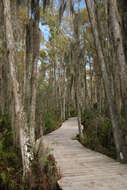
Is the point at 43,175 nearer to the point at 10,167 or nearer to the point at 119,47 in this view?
the point at 10,167

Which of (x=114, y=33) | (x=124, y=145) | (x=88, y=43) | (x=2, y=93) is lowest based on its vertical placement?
(x=124, y=145)

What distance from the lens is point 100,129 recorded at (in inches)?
287

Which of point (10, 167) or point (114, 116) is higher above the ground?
point (114, 116)

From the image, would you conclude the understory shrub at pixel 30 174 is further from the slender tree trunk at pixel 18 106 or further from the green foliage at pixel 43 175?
the slender tree trunk at pixel 18 106

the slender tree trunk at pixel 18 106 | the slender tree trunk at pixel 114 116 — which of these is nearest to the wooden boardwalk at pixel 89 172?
the slender tree trunk at pixel 114 116

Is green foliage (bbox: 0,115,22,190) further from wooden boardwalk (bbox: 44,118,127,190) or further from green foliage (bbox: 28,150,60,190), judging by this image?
wooden boardwalk (bbox: 44,118,127,190)

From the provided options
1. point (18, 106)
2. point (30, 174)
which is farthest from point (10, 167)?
point (18, 106)

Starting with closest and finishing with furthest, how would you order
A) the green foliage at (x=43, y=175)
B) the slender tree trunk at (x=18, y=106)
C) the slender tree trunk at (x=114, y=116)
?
the green foliage at (x=43, y=175), the slender tree trunk at (x=18, y=106), the slender tree trunk at (x=114, y=116)

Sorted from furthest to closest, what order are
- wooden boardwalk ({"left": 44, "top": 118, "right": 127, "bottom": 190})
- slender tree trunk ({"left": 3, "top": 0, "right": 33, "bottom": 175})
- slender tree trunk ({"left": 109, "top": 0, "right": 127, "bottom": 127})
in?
1. slender tree trunk ({"left": 109, "top": 0, "right": 127, "bottom": 127})
2. slender tree trunk ({"left": 3, "top": 0, "right": 33, "bottom": 175})
3. wooden boardwalk ({"left": 44, "top": 118, "right": 127, "bottom": 190})

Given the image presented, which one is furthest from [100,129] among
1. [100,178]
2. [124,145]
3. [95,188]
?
[95,188]

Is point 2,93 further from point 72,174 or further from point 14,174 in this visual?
point 72,174

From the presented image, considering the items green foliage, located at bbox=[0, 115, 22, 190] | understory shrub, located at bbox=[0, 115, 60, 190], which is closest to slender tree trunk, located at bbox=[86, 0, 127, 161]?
understory shrub, located at bbox=[0, 115, 60, 190]

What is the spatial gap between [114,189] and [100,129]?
4.59 meters

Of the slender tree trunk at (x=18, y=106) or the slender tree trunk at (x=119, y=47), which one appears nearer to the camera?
the slender tree trunk at (x=18, y=106)
